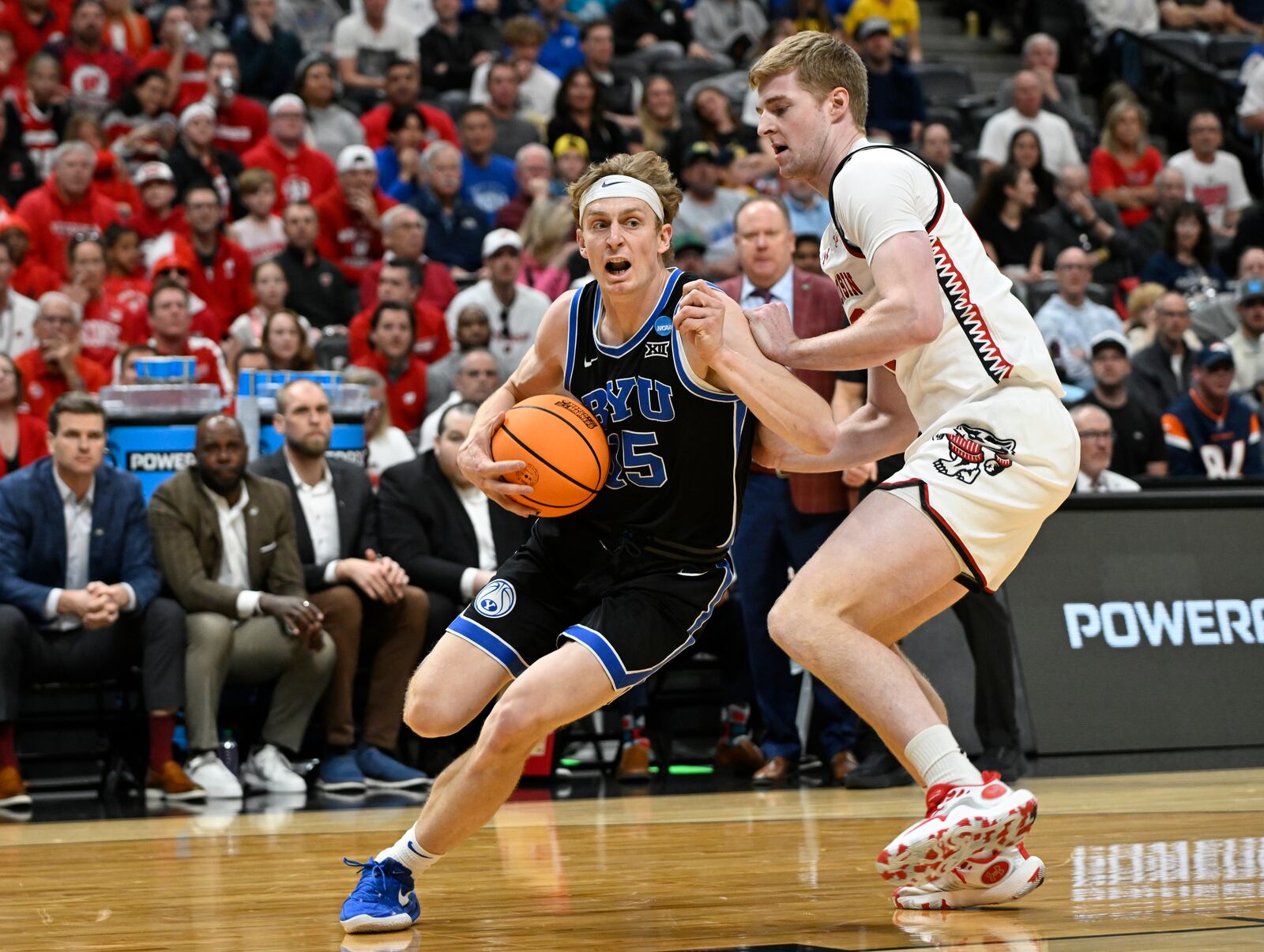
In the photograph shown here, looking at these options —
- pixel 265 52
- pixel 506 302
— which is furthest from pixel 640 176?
pixel 265 52

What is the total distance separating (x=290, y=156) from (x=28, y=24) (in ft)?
7.87

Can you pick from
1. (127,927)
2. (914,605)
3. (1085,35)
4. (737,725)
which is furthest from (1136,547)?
(1085,35)

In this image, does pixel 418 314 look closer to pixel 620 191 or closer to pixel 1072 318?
pixel 1072 318

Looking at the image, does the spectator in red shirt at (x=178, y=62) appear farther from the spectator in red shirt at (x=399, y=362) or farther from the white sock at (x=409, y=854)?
the white sock at (x=409, y=854)

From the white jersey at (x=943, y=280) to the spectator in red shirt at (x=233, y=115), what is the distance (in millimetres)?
9096

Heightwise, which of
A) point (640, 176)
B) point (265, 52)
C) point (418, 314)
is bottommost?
point (418, 314)

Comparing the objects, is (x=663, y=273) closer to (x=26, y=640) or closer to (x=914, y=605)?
(x=914, y=605)

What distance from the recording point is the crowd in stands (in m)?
7.84

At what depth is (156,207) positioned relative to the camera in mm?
11258

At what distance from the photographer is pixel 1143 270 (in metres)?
13.6

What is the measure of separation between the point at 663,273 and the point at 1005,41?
14198 millimetres

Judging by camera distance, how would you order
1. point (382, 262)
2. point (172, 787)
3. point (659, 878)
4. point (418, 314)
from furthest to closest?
point (382, 262) < point (418, 314) < point (172, 787) < point (659, 878)

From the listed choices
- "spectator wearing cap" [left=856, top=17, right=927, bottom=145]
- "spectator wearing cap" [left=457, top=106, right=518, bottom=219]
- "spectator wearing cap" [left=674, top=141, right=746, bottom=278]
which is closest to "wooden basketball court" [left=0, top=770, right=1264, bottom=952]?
"spectator wearing cap" [left=674, top=141, right=746, bottom=278]

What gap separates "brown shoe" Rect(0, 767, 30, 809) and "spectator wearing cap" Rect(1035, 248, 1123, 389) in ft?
23.8
